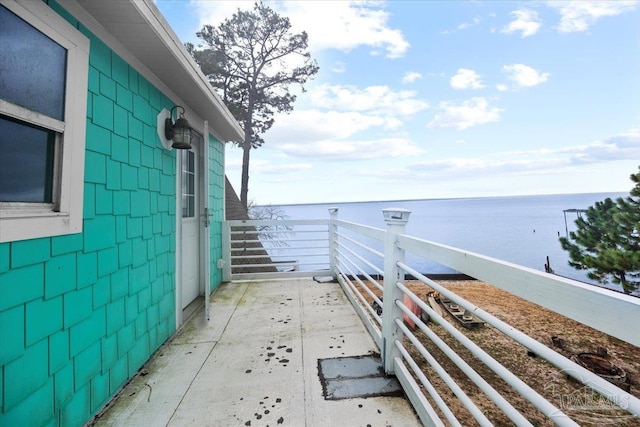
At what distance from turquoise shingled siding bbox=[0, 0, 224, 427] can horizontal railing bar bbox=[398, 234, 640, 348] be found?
1.91m

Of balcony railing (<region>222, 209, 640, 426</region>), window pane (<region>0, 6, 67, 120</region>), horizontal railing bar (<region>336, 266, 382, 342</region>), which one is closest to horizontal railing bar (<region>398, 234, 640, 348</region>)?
balcony railing (<region>222, 209, 640, 426</region>)

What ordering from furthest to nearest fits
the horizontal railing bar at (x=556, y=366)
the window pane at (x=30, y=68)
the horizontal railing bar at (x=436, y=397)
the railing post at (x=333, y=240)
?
the railing post at (x=333, y=240) < the horizontal railing bar at (x=436, y=397) < the window pane at (x=30, y=68) < the horizontal railing bar at (x=556, y=366)

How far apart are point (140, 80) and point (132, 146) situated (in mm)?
554

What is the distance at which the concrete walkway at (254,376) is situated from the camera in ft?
5.33

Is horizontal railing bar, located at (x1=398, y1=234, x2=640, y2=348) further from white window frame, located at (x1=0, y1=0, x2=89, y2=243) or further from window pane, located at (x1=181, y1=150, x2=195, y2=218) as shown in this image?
window pane, located at (x1=181, y1=150, x2=195, y2=218)

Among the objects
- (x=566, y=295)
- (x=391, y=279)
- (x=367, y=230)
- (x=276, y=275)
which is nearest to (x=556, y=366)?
(x=566, y=295)

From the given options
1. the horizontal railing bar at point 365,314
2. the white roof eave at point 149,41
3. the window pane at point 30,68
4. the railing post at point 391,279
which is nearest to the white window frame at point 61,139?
the window pane at point 30,68

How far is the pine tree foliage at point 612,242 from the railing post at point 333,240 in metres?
4.54

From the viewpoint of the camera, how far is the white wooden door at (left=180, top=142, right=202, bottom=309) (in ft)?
10.8

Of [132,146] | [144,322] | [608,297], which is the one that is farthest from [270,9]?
[608,297]

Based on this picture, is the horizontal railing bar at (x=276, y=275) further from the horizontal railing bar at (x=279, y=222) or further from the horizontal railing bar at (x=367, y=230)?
the horizontal railing bar at (x=367, y=230)

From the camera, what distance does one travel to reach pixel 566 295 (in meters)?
0.73

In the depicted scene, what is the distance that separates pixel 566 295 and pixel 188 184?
11.6 ft

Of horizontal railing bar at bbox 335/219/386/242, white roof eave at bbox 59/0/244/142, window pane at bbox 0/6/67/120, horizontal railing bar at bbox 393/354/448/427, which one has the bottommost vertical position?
horizontal railing bar at bbox 393/354/448/427
